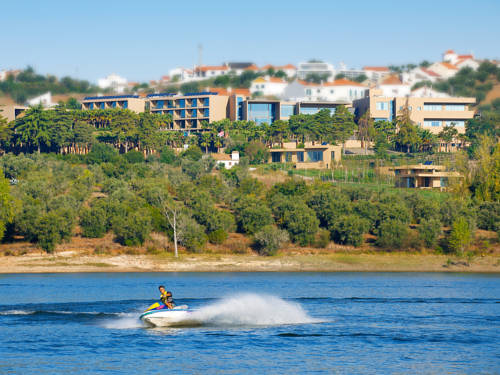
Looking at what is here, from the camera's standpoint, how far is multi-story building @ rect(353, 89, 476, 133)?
196 meters

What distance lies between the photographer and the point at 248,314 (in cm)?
5247

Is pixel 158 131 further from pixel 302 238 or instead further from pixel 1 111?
pixel 302 238

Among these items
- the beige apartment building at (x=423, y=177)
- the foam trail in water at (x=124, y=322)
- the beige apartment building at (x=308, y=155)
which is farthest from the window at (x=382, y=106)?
the foam trail in water at (x=124, y=322)

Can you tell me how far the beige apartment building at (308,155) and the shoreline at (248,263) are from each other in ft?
202

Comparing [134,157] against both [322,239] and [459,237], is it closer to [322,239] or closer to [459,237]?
[322,239]

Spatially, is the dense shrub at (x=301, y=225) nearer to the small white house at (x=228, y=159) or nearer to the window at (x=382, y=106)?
the small white house at (x=228, y=159)

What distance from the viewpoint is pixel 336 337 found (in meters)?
47.4

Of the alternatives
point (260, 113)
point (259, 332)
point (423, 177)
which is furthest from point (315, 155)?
point (259, 332)

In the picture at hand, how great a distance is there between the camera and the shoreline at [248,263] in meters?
96.8

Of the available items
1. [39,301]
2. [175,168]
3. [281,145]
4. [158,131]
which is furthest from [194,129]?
[39,301]

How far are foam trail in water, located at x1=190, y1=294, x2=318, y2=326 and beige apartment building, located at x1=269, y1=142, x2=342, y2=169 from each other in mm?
110153

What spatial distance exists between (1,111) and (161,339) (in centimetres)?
14886

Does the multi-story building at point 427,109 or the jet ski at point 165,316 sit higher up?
the multi-story building at point 427,109

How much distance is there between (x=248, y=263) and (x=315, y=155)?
7227 centimetres
